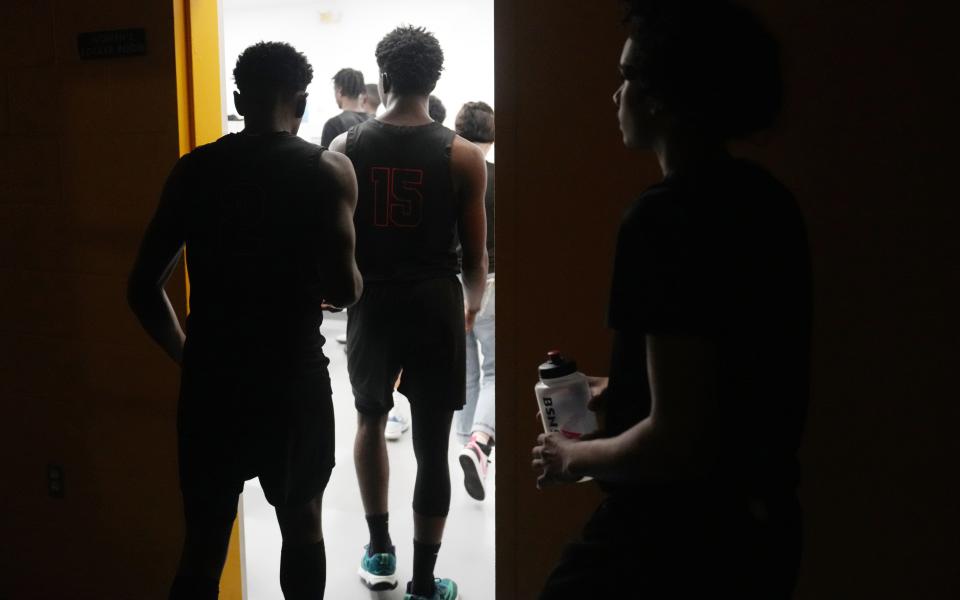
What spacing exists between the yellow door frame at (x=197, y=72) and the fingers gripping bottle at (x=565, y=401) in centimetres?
123

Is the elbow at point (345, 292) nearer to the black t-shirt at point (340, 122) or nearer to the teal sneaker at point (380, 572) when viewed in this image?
the teal sneaker at point (380, 572)

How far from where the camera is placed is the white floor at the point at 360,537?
258 centimetres

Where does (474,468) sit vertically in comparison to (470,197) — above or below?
below

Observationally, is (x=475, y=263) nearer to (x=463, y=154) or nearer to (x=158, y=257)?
(x=463, y=154)

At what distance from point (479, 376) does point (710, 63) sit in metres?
2.74

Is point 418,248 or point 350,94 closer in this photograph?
point 418,248

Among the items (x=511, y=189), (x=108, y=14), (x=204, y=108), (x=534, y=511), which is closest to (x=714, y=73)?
(x=511, y=189)

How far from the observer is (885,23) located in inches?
57.7

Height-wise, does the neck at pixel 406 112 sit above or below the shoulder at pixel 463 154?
above

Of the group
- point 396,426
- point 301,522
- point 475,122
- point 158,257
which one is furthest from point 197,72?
point 396,426

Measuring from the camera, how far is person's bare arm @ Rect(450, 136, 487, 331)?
2.25 metres

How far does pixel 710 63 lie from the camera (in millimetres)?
951

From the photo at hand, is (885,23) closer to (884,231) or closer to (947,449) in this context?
(884,231)

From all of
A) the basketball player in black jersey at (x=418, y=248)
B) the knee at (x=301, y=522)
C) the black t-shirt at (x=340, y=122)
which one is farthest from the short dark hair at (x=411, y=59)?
the black t-shirt at (x=340, y=122)
